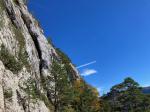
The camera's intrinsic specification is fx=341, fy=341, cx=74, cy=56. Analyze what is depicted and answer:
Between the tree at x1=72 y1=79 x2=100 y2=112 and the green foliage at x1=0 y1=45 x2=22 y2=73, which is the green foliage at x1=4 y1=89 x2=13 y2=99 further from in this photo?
the tree at x1=72 y1=79 x2=100 y2=112

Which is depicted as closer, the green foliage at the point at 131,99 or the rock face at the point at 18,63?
the rock face at the point at 18,63

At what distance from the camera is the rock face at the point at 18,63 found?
44.1m

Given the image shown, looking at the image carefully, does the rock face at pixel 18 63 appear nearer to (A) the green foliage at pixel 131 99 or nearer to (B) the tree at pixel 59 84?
(B) the tree at pixel 59 84

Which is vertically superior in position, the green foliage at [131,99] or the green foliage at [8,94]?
the green foliage at [131,99]

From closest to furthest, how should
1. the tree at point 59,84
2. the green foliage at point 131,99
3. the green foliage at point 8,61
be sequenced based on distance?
the green foliage at point 8,61 → the tree at point 59,84 → the green foliage at point 131,99

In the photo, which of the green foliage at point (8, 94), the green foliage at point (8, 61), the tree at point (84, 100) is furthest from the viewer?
the tree at point (84, 100)

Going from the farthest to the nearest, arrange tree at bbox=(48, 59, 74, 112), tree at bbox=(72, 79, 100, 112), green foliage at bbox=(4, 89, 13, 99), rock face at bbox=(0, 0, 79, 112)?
1. tree at bbox=(72, 79, 100, 112)
2. tree at bbox=(48, 59, 74, 112)
3. rock face at bbox=(0, 0, 79, 112)
4. green foliage at bbox=(4, 89, 13, 99)

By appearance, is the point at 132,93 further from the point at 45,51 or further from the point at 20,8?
the point at 20,8

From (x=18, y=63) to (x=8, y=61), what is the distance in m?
2.59

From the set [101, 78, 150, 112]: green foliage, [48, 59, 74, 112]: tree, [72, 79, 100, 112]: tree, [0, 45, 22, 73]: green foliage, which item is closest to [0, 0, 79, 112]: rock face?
[0, 45, 22, 73]: green foliage

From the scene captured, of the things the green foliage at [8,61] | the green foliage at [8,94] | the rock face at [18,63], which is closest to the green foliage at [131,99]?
the rock face at [18,63]

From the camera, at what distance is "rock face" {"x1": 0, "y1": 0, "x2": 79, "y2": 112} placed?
4408cm

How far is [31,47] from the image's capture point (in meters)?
74.2

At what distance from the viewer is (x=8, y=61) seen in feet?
161
